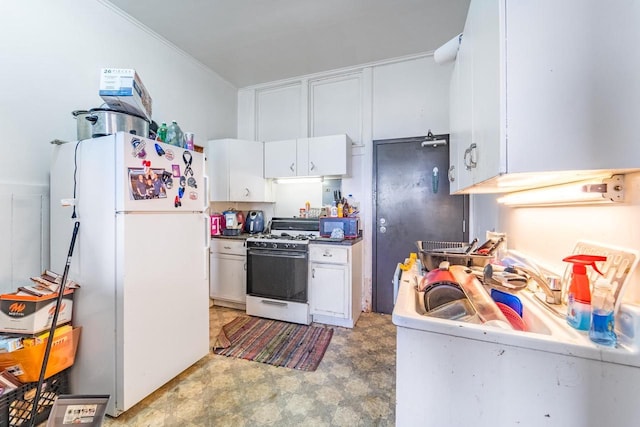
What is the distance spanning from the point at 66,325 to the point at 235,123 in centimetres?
291

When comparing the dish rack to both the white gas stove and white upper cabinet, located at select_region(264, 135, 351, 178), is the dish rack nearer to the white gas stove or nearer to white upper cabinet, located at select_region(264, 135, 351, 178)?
the white gas stove

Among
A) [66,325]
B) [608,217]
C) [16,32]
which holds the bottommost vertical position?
[66,325]

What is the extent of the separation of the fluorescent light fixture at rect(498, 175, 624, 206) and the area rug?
71.8 inches

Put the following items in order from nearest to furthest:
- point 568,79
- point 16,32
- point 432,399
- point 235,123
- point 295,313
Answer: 1. point 568,79
2. point 432,399
3. point 16,32
4. point 295,313
5. point 235,123

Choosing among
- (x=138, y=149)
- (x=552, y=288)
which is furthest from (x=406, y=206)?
(x=138, y=149)

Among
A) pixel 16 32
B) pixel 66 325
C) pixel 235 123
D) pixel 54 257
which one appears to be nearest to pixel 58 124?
pixel 16 32

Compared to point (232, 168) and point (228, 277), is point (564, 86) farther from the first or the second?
point (228, 277)

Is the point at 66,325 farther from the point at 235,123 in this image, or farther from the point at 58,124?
the point at 235,123

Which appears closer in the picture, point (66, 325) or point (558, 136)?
point (558, 136)

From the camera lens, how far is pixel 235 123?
144 inches

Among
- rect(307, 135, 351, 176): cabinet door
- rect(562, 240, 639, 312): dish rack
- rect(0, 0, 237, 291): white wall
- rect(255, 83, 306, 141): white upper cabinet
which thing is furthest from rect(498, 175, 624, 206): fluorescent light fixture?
rect(0, 0, 237, 291): white wall

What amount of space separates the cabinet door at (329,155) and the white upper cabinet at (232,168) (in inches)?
29.6

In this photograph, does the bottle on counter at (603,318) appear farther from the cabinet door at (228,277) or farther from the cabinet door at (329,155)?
the cabinet door at (228,277)

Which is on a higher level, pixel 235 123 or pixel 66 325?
pixel 235 123
